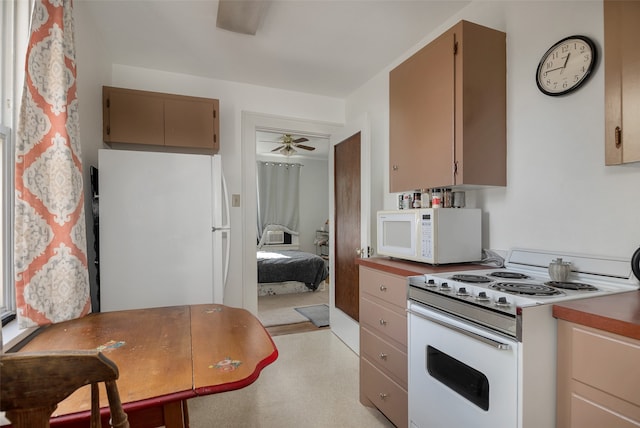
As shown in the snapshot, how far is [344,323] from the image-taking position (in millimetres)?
3061

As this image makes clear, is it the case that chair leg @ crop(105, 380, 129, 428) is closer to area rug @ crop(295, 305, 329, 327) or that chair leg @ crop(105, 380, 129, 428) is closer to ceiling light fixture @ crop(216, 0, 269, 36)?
ceiling light fixture @ crop(216, 0, 269, 36)

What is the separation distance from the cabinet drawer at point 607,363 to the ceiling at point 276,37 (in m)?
1.91

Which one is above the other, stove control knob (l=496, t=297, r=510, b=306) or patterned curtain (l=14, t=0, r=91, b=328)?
patterned curtain (l=14, t=0, r=91, b=328)

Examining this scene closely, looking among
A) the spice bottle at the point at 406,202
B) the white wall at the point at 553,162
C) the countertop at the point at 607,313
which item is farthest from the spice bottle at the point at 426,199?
the countertop at the point at 607,313

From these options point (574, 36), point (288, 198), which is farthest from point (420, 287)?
point (288, 198)

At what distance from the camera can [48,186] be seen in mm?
1338

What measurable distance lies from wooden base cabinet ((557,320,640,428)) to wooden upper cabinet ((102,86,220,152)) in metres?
2.53

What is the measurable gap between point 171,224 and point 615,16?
2360 millimetres

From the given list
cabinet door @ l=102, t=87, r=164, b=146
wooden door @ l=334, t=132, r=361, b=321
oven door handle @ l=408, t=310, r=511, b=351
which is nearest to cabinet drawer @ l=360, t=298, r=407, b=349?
oven door handle @ l=408, t=310, r=511, b=351

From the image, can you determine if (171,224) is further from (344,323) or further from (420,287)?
(344,323)

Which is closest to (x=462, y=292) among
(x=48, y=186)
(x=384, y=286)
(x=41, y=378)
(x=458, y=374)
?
(x=458, y=374)

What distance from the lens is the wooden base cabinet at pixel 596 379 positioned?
84 cm

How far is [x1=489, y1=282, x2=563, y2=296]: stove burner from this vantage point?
3.74 ft

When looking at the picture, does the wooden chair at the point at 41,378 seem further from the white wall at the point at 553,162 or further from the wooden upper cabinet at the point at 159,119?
the wooden upper cabinet at the point at 159,119
